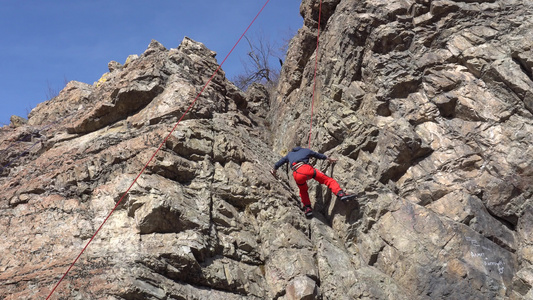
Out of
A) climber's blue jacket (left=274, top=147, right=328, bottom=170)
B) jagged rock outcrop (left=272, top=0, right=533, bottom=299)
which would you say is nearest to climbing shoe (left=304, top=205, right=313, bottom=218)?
jagged rock outcrop (left=272, top=0, right=533, bottom=299)

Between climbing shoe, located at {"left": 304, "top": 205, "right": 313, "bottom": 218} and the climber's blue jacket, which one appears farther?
the climber's blue jacket

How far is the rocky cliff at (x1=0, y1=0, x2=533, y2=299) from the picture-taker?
6758 millimetres

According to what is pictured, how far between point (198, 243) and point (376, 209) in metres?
2.98

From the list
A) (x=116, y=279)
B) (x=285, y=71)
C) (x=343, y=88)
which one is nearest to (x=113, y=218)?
(x=116, y=279)

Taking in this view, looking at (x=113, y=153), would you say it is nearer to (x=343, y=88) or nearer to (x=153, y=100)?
(x=153, y=100)

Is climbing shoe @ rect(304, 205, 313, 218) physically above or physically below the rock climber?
below

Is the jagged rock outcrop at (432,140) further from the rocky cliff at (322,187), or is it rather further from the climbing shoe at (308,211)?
the climbing shoe at (308,211)

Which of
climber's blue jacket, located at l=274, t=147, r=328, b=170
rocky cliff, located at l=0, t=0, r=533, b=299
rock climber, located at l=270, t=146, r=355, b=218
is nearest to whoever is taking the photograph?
rocky cliff, located at l=0, t=0, r=533, b=299

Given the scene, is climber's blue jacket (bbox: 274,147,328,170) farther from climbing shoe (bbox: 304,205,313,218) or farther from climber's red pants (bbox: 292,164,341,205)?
climbing shoe (bbox: 304,205,313,218)

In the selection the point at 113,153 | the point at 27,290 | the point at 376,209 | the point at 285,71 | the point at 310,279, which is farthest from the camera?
the point at 285,71

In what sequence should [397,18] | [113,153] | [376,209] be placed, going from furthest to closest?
1. [397,18]
2. [113,153]
3. [376,209]

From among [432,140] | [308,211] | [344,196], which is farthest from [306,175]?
[432,140]

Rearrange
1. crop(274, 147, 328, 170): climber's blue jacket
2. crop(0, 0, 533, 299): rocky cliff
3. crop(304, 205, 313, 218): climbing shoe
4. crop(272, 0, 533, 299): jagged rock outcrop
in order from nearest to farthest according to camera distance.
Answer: crop(0, 0, 533, 299): rocky cliff → crop(272, 0, 533, 299): jagged rock outcrop → crop(304, 205, 313, 218): climbing shoe → crop(274, 147, 328, 170): climber's blue jacket

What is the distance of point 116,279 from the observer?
20.5 feet
